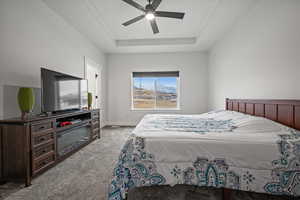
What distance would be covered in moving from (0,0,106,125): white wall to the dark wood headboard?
3.40 metres

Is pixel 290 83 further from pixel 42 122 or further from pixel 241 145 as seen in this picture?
pixel 42 122

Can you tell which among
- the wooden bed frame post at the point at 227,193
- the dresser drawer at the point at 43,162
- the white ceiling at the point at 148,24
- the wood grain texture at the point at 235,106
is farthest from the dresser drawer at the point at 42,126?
the wood grain texture at the point at 235,106

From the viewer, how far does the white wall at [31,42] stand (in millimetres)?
1673

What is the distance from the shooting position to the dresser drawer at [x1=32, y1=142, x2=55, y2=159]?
1604mm

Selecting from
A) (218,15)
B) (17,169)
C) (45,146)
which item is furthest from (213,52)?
(17,169)

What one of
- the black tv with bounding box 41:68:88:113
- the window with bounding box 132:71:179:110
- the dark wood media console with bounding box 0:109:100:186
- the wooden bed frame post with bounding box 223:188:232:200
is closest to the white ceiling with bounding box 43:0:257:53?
the window with bounding box 132:71:179:110

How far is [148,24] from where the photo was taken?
10.1ft

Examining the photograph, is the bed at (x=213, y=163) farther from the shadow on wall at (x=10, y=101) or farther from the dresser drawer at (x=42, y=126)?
the shadow on wall at (x=10, y=101)

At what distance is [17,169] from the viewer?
5.02ft

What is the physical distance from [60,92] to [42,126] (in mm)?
691

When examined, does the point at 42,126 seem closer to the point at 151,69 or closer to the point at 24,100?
the point at 24,100

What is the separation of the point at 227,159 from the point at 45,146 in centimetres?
213

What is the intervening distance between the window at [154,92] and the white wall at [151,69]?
8.5 inches

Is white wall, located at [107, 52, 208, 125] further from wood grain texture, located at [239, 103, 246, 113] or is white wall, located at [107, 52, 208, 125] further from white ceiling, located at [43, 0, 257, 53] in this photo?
wood grain texture, located at [239, 103, 246, 113]
